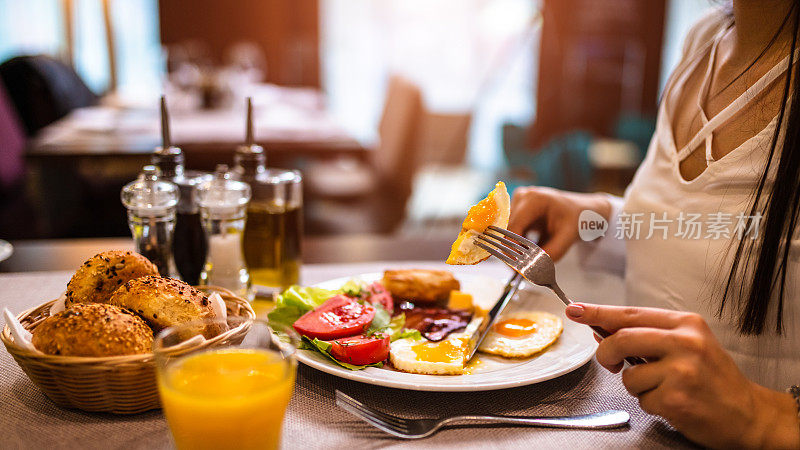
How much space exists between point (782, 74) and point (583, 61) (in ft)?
19.8

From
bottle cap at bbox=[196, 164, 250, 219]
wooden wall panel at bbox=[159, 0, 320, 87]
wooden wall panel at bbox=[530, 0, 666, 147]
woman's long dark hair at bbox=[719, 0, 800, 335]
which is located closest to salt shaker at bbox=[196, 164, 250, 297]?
bottle cap at bbox=[196, 164, 250, 219]

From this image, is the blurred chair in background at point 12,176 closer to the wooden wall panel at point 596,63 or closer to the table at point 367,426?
the table at point 367,426

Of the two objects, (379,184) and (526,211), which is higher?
(526,211)

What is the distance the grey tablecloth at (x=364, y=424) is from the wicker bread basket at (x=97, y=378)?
2 centimetres

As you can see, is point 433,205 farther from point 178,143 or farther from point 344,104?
point 178,143

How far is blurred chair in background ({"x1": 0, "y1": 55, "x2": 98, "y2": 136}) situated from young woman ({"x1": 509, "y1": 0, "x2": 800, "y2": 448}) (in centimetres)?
344

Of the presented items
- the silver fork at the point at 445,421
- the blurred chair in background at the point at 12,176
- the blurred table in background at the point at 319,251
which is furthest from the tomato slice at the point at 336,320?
the blurred chair in background at the point at 12,176

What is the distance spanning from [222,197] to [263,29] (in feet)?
20.6

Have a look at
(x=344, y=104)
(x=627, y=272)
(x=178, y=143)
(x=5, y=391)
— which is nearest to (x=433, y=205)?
(x=344, y=104)

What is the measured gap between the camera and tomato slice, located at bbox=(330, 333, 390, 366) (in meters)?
0.86

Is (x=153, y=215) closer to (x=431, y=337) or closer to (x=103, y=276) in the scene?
(x=103, y=276)

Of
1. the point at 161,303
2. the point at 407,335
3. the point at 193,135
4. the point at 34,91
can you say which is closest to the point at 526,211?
the point at 407,335

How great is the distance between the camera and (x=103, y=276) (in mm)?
894

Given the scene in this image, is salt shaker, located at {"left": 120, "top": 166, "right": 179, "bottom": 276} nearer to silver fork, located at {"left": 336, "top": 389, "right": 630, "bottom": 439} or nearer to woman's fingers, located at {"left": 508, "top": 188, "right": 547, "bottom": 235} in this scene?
silver fork, located at {"left": 336, "top": 389, "right": 630, "bottom": 439}
